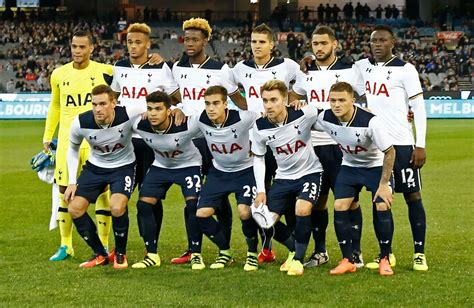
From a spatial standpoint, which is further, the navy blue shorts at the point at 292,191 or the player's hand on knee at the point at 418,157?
the navy blue shorts at the point at 292,191

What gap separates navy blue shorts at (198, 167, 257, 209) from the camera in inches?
357

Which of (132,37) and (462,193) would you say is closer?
(132,37)

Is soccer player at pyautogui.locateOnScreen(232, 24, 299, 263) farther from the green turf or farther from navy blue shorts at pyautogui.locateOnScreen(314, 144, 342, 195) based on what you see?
the green turf

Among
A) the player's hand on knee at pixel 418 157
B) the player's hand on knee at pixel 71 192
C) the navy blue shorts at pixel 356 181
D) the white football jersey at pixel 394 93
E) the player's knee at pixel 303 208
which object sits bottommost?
the player's knee at pixel 303 208

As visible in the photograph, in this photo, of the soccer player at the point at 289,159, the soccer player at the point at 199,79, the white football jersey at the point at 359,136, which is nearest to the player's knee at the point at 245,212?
the soccer player at the point at 289,159

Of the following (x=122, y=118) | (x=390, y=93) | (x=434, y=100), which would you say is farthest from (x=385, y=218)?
(x=434, y=100)

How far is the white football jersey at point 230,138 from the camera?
905cm

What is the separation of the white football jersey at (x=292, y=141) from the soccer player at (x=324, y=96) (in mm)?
226

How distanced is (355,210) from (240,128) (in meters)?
1.37

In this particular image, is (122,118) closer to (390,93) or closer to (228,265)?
(228,265)

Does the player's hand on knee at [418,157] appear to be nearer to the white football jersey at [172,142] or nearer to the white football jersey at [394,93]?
the white football jersey at [394,93]

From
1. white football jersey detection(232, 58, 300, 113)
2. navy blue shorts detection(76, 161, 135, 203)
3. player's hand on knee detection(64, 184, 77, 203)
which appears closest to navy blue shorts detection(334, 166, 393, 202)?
white football jersey detection(232, 58, 300, 113)

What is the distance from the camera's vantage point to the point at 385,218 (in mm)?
8555

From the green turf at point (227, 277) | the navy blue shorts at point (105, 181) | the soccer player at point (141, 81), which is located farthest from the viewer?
the soccer player at point (141, 81)
